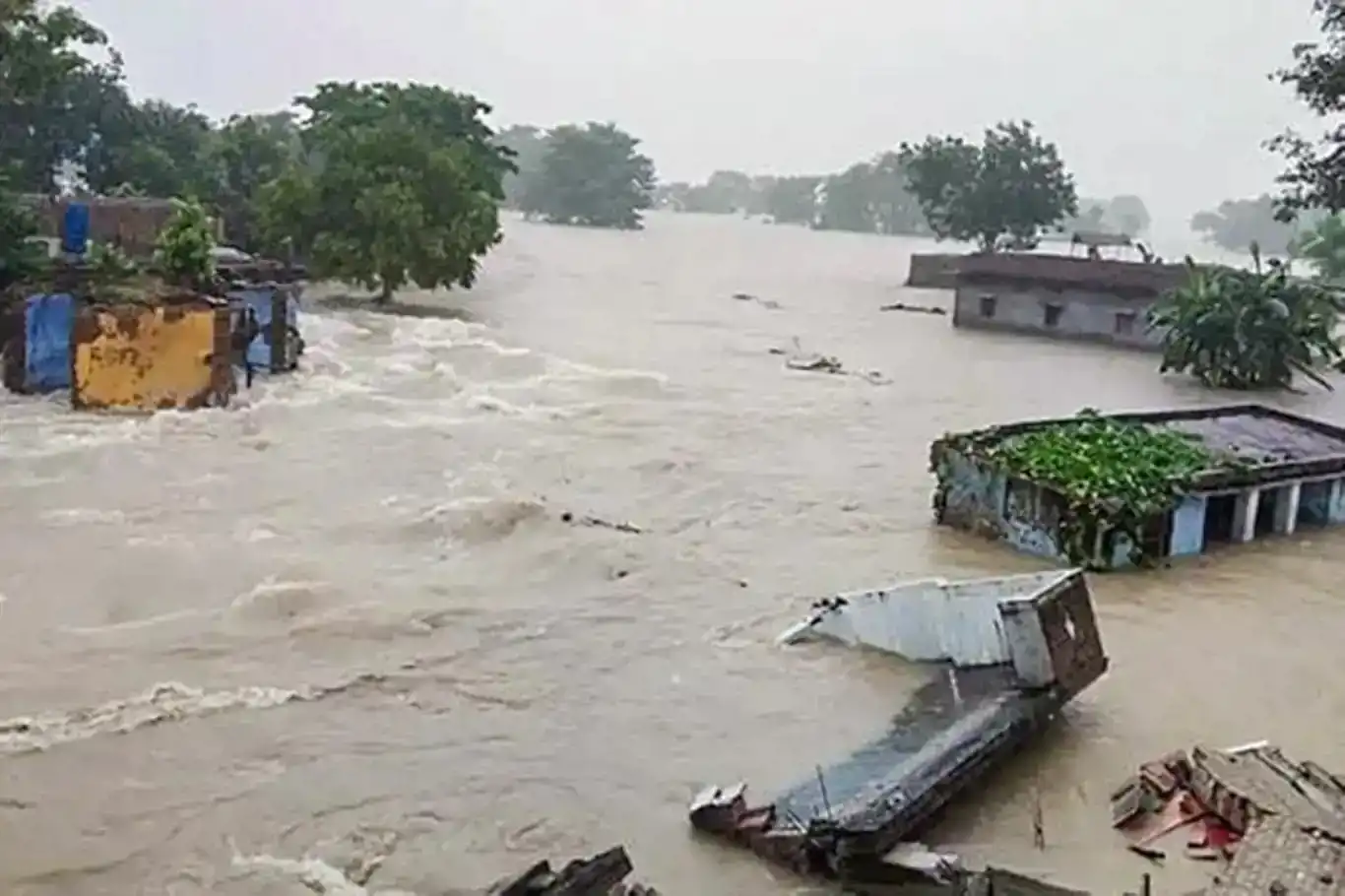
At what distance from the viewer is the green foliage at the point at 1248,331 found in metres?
29.5

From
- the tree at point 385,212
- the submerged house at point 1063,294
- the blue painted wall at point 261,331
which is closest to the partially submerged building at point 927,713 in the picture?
the blue painted wall at point 261,331

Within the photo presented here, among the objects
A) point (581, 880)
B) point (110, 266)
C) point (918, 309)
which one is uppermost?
point (110, 266)

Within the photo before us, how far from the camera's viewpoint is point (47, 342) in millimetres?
21438

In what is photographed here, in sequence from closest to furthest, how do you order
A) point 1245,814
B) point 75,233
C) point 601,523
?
point 1245,814 → point 601,523 → point 75,233

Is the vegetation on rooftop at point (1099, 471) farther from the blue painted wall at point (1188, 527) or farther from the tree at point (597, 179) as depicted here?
the tree at point (597, 179)

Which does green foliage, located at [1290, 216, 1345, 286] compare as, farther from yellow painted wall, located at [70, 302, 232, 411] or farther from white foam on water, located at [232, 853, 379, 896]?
white foam on water, located at [232, 853, 379, 896]

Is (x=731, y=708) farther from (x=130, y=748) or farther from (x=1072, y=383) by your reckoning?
(x=1072, y=383)

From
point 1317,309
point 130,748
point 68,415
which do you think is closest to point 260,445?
point 68,415

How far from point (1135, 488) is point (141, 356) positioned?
13.5 m

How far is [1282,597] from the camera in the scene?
1416cm

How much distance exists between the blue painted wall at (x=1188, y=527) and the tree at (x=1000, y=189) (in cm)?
3836

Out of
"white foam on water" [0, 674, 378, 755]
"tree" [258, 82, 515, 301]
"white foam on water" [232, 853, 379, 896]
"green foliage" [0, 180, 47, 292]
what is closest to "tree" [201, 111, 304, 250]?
"tree" [258, 82, 515, 301]

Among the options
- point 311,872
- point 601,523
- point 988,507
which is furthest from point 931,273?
point 311,872

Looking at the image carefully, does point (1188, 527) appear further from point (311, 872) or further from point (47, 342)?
point (47, 342)
